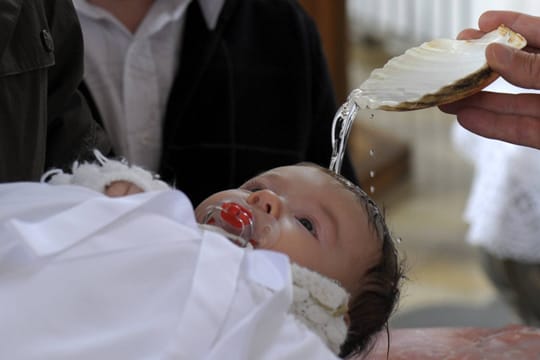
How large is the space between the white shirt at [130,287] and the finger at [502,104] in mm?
442

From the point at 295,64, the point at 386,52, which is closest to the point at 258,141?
the point at 295,64

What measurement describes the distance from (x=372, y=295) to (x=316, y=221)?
0.10m

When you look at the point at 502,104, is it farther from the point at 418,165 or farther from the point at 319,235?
the point at 418,165

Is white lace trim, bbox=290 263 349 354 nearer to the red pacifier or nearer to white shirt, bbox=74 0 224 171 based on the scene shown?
the red pacifier

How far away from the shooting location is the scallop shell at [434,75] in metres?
0.99

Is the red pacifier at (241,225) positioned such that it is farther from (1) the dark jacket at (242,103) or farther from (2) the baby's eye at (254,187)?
(1) the dark jacket at (242,103)

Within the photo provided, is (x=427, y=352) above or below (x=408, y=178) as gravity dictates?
above

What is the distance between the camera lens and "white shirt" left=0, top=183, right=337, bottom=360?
2.41ft

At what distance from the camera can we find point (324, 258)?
3.11ft

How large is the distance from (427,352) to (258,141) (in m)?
0.56

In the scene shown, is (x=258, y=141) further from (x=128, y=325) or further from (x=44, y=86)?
(x=128, y=325)

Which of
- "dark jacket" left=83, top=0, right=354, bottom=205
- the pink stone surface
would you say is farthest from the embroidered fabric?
the pink stone surface

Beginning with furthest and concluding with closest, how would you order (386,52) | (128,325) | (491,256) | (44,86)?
1. (386,52)
2. (491,256)
3. (44,86)
4. (128,325)

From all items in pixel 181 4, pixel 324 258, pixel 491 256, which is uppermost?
pixel 181 4
